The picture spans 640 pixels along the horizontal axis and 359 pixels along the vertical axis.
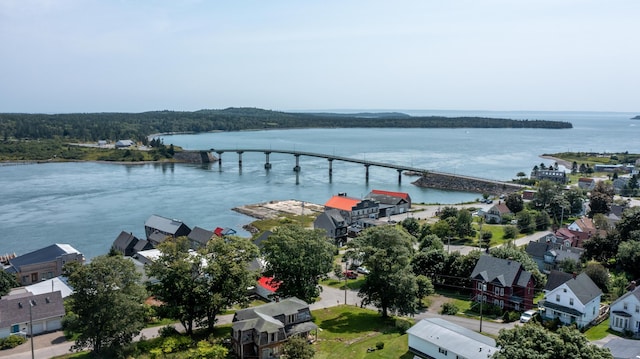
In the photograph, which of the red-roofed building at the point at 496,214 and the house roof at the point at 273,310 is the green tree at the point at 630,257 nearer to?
the red-roofed building at the point at 496,214

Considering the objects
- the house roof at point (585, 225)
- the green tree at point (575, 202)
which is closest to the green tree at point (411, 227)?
the house roof at point (585, 225)

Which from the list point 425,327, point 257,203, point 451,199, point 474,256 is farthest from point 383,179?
point 425,327

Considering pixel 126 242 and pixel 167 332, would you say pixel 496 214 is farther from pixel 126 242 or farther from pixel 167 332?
pixel 167 332

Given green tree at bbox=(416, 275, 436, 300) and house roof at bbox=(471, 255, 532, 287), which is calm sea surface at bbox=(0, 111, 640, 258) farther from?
house roof at bbox=(471, 255, 532, 287)

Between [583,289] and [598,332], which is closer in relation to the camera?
[598,332]

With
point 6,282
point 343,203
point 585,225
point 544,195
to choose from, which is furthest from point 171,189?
point 585,225

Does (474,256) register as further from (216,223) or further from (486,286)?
(216,223)

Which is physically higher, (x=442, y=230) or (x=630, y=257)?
(x=630, y=257)
